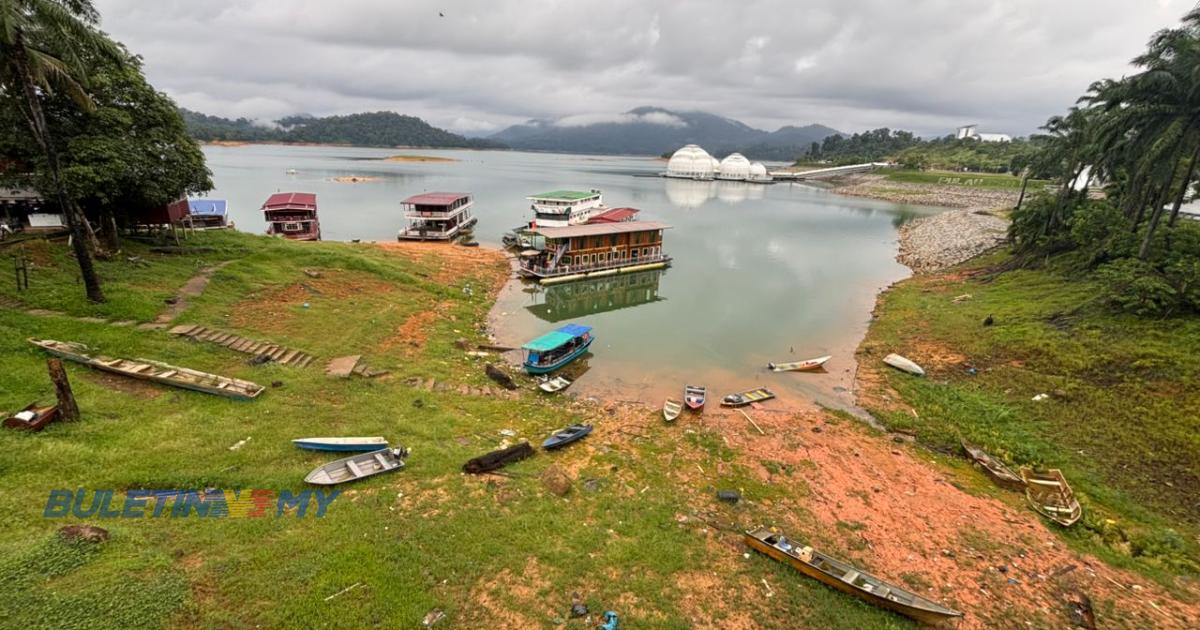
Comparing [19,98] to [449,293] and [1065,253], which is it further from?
[1065,253]

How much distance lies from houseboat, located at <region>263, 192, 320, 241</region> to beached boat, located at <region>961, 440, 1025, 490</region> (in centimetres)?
6246

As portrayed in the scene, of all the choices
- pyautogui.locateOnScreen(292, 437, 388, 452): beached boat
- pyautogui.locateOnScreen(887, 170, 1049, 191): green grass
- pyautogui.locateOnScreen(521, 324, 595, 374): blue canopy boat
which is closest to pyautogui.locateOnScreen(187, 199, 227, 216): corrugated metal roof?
Answer: pyautogui.locateOnScreen(521, 324, 595, 374): blue canopy boat

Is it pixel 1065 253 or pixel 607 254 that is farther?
pixel 607 254

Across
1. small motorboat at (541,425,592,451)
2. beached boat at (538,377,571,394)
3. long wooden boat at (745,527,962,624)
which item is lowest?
beached boat at (538,377,571,394)

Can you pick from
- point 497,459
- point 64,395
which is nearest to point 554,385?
point 497,459

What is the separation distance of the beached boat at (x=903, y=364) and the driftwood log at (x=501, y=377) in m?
22.1

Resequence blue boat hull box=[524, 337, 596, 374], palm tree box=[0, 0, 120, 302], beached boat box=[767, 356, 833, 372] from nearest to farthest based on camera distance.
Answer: palm tree box=[0, 0, 120, 302] → blue boat hull box=[524, 337, 596, 374] → beached boat box=[767, 356, 833, 372]

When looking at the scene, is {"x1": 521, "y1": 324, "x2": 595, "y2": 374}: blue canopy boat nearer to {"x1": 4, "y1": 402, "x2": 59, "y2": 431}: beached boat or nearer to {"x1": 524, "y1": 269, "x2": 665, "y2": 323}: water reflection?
{"x1": 524, "y1": 269, "x2": 665, "y2": 323}: water reflection

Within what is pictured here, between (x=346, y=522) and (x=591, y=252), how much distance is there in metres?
39.6

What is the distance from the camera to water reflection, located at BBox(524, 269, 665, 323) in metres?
40.4

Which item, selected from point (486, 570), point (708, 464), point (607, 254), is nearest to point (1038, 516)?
point (708, 464)

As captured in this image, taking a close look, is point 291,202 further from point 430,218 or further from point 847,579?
point 847,579

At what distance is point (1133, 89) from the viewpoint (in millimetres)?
31797

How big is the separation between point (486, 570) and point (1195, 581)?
63.8 ft
